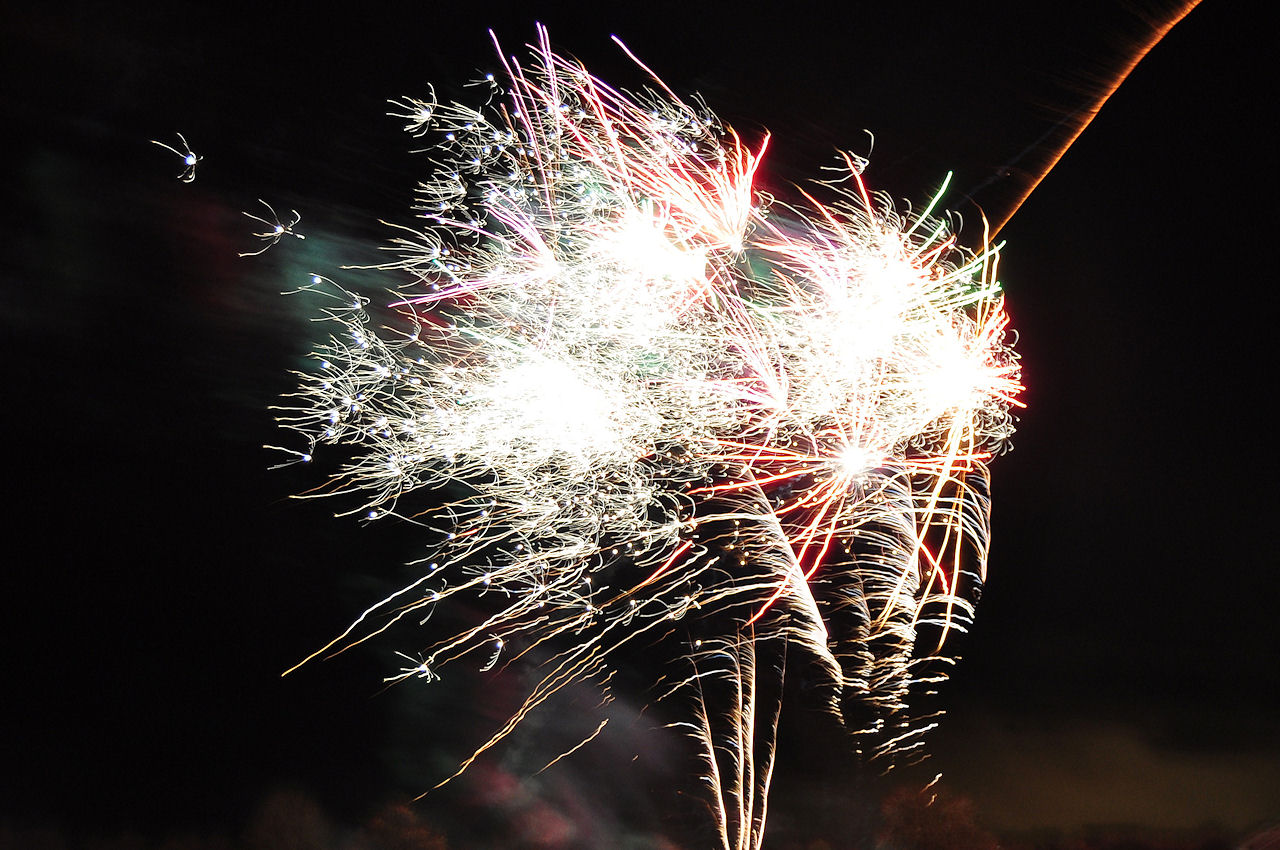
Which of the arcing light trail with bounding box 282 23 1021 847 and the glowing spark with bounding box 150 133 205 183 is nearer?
the arcing light trail with bounding box 282 23 1021 847

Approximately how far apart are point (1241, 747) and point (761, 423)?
70.7 inches

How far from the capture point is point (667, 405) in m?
1.37

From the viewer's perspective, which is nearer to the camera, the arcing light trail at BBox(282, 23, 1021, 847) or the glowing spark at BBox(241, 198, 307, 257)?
the arcing light trail at BBox(282, 23, 1021, 847)

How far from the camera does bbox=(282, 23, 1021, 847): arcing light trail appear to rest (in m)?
1.34

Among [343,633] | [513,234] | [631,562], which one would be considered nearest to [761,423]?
[631,562]

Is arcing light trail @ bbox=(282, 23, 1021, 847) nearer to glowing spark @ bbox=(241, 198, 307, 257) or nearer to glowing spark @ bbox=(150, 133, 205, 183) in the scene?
glowing spark @ bbox=(241, 198, 307, 257)

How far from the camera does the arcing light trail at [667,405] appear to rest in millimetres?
→ 1344

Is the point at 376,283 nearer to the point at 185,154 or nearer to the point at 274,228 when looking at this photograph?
the point at 274,228

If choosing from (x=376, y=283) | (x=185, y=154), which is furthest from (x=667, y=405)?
(x=185, y=154)

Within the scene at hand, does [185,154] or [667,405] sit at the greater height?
[185,154]

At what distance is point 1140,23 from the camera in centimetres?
151

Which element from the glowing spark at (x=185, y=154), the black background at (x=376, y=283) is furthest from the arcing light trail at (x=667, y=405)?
the glowing spark at (x=185, y=154)

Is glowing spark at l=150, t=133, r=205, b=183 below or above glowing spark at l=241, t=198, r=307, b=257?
above

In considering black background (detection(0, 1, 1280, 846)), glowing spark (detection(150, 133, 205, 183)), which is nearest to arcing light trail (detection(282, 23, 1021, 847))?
black background (detection(0, 1, 1280, 846))
